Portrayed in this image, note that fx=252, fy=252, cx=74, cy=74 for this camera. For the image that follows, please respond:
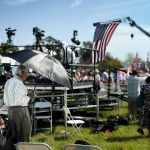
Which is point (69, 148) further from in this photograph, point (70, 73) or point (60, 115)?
point (60, 115)

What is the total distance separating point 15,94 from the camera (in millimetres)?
4250

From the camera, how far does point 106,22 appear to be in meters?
11.6

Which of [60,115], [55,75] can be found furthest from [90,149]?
[60,115]

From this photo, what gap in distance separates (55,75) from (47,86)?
3677mm

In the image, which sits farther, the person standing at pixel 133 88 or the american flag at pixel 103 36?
the american flag at pixel 103 36

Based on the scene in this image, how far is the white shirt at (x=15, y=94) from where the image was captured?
167 inches

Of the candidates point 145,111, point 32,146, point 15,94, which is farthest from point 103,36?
point 32,146

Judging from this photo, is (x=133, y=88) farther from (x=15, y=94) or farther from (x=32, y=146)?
(x=32, y=146)

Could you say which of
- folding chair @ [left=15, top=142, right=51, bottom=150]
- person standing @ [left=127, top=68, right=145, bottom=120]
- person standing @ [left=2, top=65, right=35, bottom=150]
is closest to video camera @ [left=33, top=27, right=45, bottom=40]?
person standing @ [left=127, top=68, right=145, bottom=120]

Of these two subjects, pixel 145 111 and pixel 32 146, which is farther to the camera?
pixel 145 111

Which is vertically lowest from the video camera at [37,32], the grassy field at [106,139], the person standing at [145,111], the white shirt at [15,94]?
the grassy field at [106,139]

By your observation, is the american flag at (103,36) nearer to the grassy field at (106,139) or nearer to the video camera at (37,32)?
the video camera at (37,32)

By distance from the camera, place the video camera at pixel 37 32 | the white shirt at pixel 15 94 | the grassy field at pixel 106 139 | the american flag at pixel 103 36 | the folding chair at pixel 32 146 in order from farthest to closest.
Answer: the american flag at pixel 103 36
the video camera at pixel 37 32
the grassy field at pixel 106 139
the white shirt at pixel 15 94
the folding chair at pixel 32 146

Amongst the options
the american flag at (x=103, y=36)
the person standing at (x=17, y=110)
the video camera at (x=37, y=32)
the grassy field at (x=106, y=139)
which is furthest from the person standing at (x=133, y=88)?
the person standing at (x=17, y=110)
